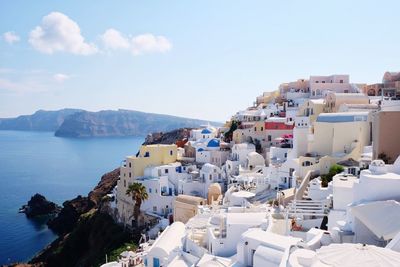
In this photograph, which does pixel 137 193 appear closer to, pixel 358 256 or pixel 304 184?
pixel 304 184

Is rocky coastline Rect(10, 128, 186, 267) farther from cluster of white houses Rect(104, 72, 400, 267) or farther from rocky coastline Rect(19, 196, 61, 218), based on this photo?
rocky coastline Rect(19, 196, 61, 218)

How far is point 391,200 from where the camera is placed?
18234 millimetres

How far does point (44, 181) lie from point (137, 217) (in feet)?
259

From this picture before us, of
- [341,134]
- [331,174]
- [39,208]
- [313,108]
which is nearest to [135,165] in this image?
[313,108]

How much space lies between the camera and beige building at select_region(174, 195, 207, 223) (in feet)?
123

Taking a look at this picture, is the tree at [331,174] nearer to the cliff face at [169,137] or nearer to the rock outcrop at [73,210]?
the rock outcrop at [73,210]

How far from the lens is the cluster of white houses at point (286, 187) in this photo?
1822cm

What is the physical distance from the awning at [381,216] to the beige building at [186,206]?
67.3 ft

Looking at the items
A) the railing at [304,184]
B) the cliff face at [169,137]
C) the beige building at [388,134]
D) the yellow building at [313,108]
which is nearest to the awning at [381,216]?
the railing at [304,184]

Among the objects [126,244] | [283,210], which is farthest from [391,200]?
[126,244]

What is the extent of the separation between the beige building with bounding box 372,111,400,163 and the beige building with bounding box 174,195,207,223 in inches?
626

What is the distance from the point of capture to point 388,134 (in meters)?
28.4

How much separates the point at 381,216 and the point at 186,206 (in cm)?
2258

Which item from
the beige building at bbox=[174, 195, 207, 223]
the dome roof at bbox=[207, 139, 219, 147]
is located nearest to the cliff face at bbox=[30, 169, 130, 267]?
the beige building at bbox=[174, 195, 207, 223]
